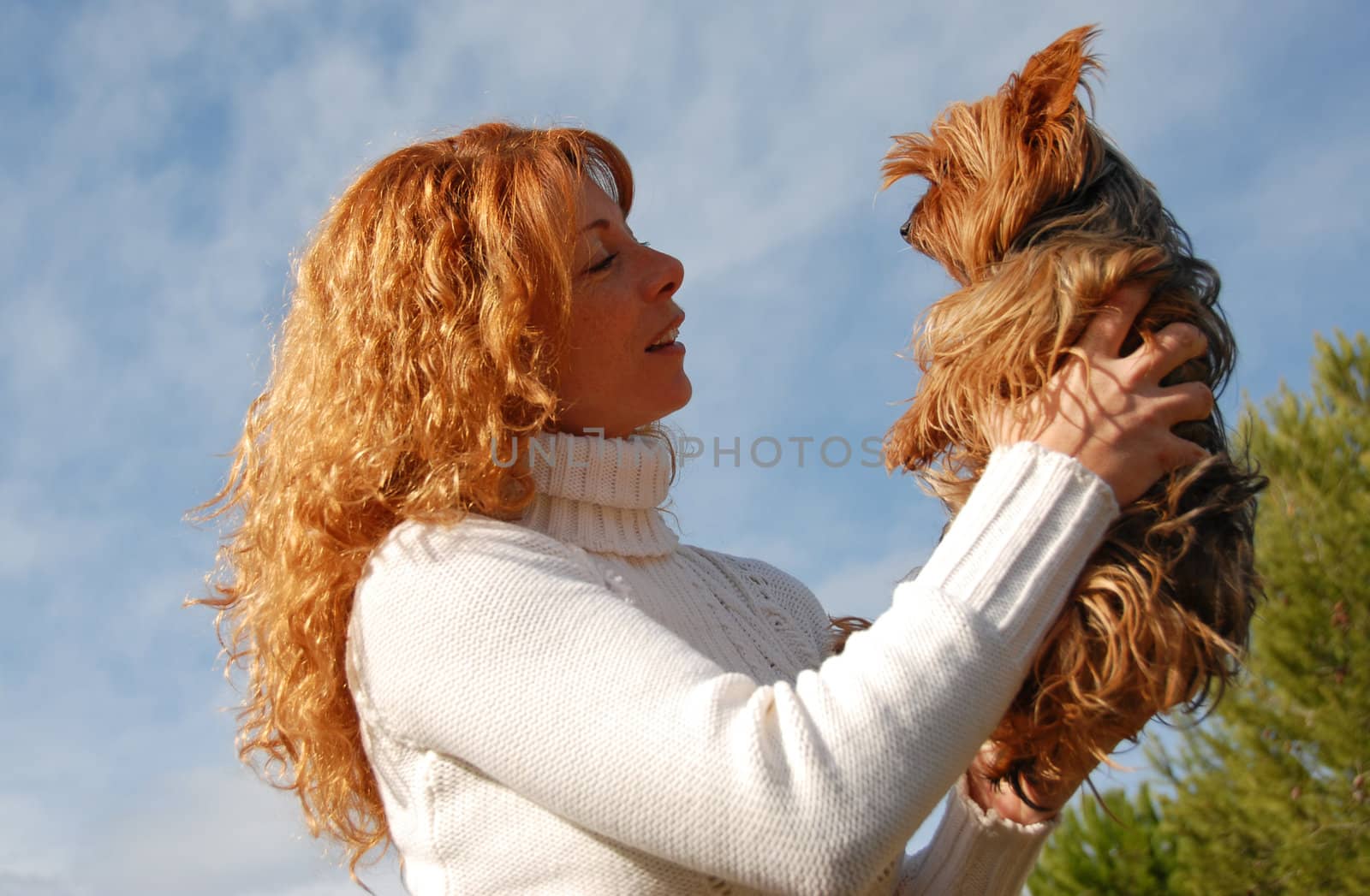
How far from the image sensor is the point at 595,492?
2.50m

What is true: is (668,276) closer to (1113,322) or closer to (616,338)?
(616,338)

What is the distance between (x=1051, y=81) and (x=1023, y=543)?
0.90 m

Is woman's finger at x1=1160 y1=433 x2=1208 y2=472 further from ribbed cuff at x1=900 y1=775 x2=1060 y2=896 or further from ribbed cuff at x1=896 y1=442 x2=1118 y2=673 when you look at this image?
ribbed cuff at x1=900 y1=775 x2=1060 y2=896

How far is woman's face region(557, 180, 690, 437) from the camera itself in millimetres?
2604

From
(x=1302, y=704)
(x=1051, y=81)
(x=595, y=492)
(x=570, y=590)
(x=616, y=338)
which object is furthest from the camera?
(x=1302, y=704)

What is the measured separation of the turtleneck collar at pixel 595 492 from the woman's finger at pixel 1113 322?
1.01 m

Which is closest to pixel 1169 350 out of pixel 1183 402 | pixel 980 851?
pixel 1183 402

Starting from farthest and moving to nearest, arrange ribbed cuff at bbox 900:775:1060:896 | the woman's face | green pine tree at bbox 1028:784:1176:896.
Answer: green pine tree at bbox 1028:784:1176:896 < the woman's face < ribbed cuff at bbox 900:775:1060:896

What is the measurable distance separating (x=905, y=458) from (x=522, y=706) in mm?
873

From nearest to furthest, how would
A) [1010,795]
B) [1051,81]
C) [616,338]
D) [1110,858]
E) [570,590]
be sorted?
[570,590], [1051,81], [1010,795], [616,338], [1110,858]

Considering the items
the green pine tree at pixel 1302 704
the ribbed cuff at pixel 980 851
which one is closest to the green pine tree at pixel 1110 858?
the green pine tree at pixel 1302 704

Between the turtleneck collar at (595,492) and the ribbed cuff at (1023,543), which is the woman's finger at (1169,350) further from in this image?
the turtleneck collar at (595,492)

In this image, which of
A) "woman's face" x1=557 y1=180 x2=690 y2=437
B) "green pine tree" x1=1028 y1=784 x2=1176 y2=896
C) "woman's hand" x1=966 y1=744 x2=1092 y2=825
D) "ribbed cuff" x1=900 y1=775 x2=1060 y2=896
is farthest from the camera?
"green pine tree" x1=1028 y1=784 x2=1176 y2=896

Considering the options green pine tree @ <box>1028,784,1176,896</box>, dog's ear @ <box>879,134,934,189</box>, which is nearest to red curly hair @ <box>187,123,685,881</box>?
dog's ear @ <box>879,134,934,189</box>
